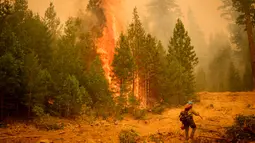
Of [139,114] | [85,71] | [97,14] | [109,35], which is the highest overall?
[97,14]

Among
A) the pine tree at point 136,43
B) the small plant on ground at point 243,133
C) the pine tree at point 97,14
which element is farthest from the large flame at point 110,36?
the small plant on ground at point 243,133

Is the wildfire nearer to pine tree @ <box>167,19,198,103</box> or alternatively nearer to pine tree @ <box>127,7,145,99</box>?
pine tree @ <box>127,7,145,99</box>

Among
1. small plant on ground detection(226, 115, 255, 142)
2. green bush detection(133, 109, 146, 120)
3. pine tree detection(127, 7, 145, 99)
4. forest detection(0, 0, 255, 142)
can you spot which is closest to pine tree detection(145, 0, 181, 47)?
forest detection(0, 0, 255, 142)

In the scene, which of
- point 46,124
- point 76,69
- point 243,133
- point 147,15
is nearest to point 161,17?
point 147,15

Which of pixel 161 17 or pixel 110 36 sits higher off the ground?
pixel 161 17

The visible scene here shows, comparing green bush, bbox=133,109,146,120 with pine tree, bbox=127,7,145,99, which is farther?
pine tree, bbox=127,7,145,99

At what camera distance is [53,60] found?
2302 cm

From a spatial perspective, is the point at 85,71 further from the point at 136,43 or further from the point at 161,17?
the point at 161,17

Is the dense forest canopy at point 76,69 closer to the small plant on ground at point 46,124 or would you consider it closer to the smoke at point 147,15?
the small plant on ground at point 46,124

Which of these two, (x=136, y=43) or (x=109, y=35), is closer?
(x=136, y=43)

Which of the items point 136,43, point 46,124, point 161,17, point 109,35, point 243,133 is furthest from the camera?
point 161,17

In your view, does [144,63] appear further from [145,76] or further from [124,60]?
[124,60]

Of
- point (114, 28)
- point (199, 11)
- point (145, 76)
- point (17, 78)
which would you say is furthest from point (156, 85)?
point (199, 11)

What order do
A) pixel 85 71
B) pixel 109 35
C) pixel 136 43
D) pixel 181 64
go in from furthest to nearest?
pixel 109 35
pixel 136 43
pixel 181 64
pixel 85 71
